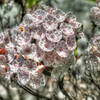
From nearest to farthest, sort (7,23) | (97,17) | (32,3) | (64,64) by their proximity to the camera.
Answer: (64,64)
(97,17)
(32,3)
(7,23)

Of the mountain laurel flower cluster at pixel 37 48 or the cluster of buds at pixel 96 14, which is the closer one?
the mountain laurel flower cluster at pixel 37 48

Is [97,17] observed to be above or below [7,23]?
above

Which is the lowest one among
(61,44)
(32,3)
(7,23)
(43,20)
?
(7,23)

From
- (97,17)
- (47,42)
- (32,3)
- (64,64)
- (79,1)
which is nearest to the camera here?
(47,42)

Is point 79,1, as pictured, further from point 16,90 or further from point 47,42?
point 47,42

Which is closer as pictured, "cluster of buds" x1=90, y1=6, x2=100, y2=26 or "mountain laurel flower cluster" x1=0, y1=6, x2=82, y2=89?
"mountain laurel flower cluster" x1=0, y1=6, x2=82, y2=89

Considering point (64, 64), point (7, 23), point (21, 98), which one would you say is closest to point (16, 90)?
point (21, 98)

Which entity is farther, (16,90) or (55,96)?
(16,90)

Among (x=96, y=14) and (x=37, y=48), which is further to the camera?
(x=96, y=14)
